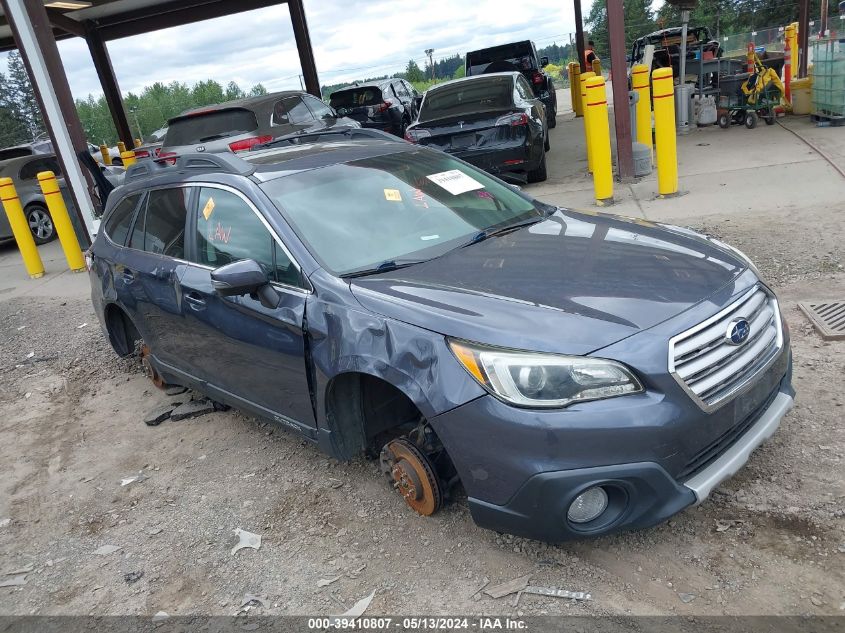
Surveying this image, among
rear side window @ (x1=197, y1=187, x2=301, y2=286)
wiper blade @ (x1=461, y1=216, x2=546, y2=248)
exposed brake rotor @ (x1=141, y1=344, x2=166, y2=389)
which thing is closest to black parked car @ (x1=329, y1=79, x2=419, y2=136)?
exposed brake rotor @ (x1=141, y1=344, x2=166, y2=389)

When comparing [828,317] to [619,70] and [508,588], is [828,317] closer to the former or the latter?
[508,588]

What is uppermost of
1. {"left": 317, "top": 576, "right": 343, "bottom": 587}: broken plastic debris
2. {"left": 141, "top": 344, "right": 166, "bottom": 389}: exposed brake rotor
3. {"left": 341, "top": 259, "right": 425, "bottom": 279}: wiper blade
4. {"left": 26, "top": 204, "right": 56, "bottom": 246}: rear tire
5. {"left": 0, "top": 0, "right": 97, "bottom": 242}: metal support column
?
{"left": 0, "top": 0, "right": 97, "bottom": 242}: metal support column

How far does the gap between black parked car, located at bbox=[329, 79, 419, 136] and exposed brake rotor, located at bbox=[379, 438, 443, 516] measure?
45.0 ft

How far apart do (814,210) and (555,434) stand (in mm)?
5834

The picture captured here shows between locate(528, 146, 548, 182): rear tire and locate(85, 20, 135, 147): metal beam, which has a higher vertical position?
locate(85, 20, 135, 147): metal beam

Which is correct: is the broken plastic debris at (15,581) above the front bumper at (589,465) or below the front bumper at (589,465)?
below

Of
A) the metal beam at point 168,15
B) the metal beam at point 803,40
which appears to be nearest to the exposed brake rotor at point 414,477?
the metal beam at point 168,15

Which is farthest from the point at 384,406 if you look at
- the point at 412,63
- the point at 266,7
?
the point at 412,63

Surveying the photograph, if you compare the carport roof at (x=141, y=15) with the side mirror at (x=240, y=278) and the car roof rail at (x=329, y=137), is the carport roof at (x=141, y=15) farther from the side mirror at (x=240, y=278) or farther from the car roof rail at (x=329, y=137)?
the side mirror at (x=240, y=278)

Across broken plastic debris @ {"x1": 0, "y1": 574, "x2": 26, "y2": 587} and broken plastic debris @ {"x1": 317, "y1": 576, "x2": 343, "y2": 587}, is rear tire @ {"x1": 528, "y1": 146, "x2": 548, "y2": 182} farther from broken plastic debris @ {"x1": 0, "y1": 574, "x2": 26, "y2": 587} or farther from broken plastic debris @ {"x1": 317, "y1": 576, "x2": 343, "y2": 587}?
broken plastic debris @ {"x1": 0, "y1": 574, "x2": 26, "y2": 587}

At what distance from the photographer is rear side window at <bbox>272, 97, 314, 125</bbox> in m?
9.84

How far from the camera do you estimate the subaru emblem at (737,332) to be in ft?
8.79

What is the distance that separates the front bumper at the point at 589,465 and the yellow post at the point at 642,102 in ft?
25.0

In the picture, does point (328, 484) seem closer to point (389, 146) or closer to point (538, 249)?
point (538, 249)
